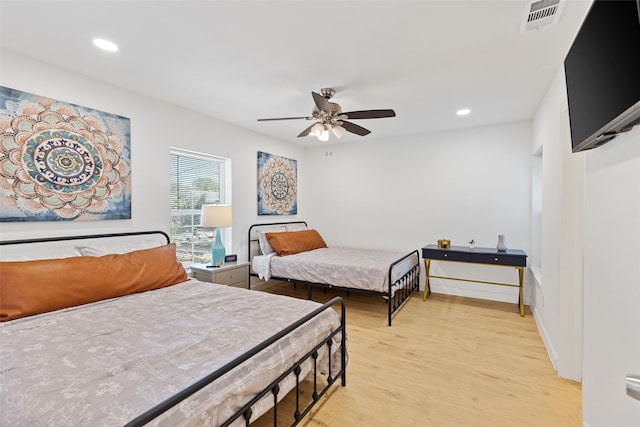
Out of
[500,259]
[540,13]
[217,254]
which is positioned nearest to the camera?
[540,13]

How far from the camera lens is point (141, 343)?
1597mm

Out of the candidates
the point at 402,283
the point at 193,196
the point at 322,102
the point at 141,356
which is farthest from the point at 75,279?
the point at 402,283

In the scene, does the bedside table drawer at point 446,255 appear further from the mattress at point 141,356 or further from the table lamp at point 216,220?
the table lamp at point 216,220

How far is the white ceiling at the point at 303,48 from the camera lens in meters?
1.79

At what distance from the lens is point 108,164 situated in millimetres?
2811

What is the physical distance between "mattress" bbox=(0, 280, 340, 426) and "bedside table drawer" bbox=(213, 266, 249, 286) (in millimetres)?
1078

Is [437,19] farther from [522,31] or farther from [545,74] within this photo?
[545,74]

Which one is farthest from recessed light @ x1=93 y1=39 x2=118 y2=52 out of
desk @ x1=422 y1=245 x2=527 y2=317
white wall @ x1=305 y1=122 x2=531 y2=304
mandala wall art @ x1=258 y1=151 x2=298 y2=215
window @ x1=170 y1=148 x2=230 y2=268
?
desk @ x1=422 y1=245 x2=527 y2=317

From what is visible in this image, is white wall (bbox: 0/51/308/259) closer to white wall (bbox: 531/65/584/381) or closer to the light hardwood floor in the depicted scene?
the light hardwood floor

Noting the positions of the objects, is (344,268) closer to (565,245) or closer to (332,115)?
(332,115)

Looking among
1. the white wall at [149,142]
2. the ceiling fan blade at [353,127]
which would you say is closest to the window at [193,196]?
the white wall at [149,142]

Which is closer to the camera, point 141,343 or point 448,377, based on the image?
point 141,343

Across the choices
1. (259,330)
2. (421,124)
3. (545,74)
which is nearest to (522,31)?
(545,74)

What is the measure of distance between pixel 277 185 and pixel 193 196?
5.01 ft
